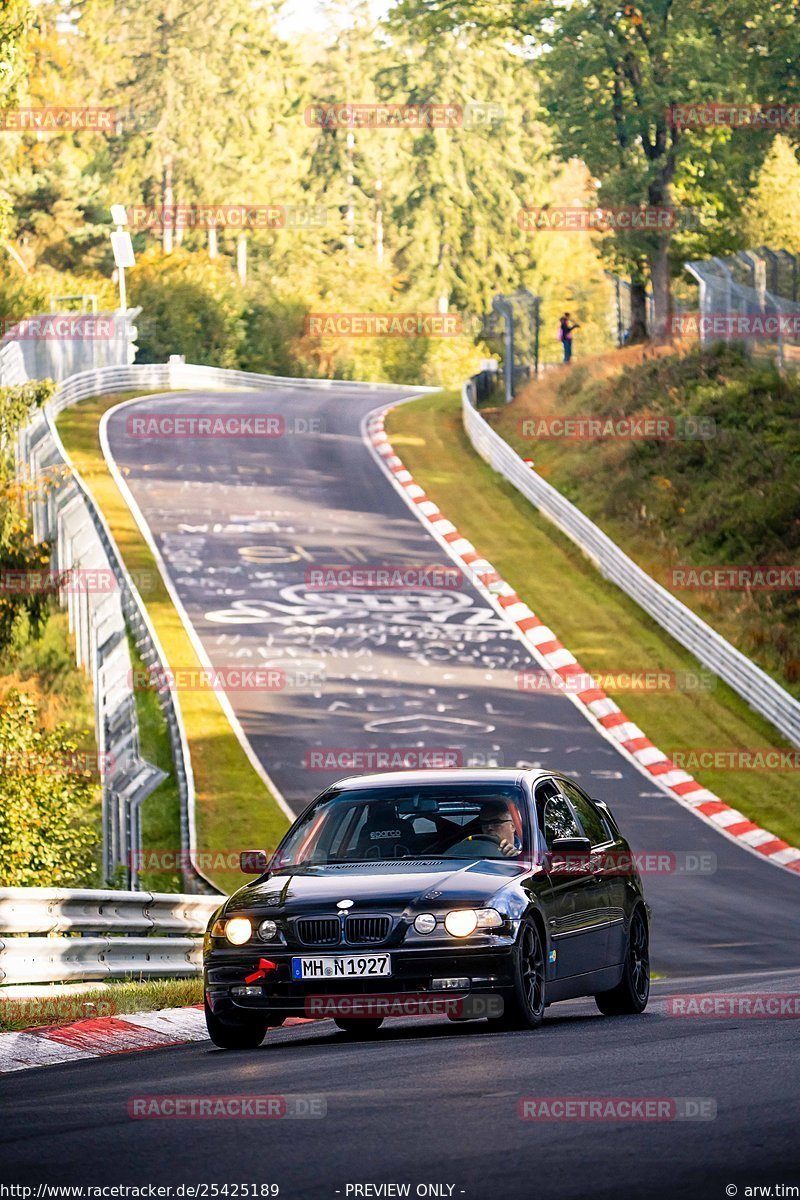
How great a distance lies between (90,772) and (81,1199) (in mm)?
19073

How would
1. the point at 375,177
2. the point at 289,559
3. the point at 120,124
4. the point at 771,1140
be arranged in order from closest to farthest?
the point at 771,1140 < the point at 289,559 < the point at 120,124 < the point at 375,177

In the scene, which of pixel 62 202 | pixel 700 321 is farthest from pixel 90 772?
pixel 62 202

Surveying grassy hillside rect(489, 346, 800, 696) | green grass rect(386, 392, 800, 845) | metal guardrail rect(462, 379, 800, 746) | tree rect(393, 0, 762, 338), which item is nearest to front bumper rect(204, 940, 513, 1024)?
green grass rect(386, 392, 800, 845)

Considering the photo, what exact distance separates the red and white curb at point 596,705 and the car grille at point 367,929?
1424 centimetres

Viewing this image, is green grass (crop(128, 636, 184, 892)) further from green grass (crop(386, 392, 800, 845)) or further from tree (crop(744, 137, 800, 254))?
tree (crop(744, 137, 800, 254))

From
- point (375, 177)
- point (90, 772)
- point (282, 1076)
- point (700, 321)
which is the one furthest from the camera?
point (375, 177)

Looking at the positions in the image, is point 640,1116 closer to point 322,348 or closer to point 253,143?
point 322,348

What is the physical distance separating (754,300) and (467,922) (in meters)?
33.8

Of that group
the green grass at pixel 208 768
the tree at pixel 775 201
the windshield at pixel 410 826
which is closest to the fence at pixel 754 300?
the tree at pixel 775 201

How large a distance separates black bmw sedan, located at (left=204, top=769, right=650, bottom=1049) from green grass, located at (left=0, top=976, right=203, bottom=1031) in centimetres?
122

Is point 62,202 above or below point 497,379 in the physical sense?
above

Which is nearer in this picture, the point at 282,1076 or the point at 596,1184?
the point at 596,1184

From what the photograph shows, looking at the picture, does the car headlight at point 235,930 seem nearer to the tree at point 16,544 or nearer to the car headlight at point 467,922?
the car headlight at point 467,922

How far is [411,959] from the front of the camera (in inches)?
385
